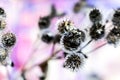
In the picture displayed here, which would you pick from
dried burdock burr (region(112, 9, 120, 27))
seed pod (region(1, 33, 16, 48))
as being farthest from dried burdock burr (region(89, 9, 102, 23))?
seed pod (region(1, 33, 16, 48))

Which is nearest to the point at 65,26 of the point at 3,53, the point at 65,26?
the point at 65,26

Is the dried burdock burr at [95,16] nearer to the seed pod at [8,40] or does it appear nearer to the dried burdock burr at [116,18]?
the dried burdock burr at [116,18]

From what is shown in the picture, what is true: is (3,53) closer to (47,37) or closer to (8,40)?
(8,40)

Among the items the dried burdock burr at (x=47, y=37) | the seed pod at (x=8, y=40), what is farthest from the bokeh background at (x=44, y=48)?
the seed pod at (x=8, y=40)

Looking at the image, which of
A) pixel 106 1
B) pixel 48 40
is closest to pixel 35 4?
pixel 106 1

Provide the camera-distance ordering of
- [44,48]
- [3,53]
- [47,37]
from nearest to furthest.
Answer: [3,53] < [47,37] < [44,48]
